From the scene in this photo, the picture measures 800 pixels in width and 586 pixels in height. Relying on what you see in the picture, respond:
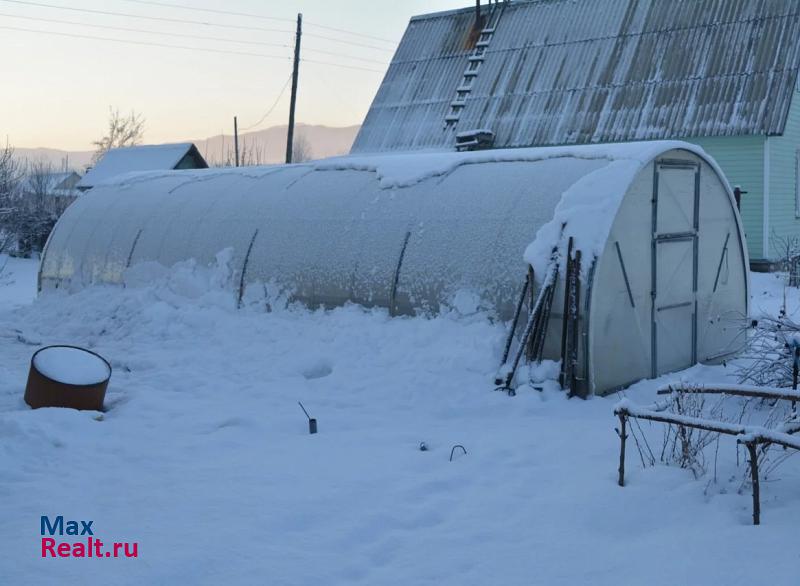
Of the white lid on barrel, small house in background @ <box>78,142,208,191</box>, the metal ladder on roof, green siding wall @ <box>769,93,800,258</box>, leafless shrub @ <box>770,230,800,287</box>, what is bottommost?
the white lid on barrel

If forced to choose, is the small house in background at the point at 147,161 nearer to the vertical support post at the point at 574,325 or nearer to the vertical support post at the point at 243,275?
the vertical support post at the point at 243,275

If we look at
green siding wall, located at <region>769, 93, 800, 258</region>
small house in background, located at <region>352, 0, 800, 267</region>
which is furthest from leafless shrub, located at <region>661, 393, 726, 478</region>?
green siding wall, located at <region>769, 93, 800, 258</region>

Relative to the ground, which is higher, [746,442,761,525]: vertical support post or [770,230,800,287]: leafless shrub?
[770,230,800,287]: leafless shrub

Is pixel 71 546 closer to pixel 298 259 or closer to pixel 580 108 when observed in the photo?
pixel 298 259

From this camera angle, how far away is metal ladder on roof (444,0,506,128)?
91.3ft

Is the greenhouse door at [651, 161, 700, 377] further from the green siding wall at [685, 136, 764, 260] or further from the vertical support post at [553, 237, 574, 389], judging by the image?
the green siding wall at [685, 136, 764, 260]

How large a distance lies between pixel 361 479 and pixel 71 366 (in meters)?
4.10

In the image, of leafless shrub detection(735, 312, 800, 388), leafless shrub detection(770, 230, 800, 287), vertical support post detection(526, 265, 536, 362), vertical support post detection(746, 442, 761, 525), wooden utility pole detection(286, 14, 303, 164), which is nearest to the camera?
vertical support post detection(746, 442, 761, 525)

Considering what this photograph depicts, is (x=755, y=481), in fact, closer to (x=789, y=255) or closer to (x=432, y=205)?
(x=432, y=205)

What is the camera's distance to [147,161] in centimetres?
3850

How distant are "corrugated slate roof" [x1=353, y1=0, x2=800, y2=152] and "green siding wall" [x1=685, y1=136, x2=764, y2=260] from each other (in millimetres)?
481

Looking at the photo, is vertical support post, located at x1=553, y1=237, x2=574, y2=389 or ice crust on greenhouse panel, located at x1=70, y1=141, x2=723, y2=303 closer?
vertical support post, located at x1=553, y1=237, x2=574, y2=389

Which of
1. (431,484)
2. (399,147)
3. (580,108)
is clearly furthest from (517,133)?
(431,484)

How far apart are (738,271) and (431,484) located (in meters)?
7.31
